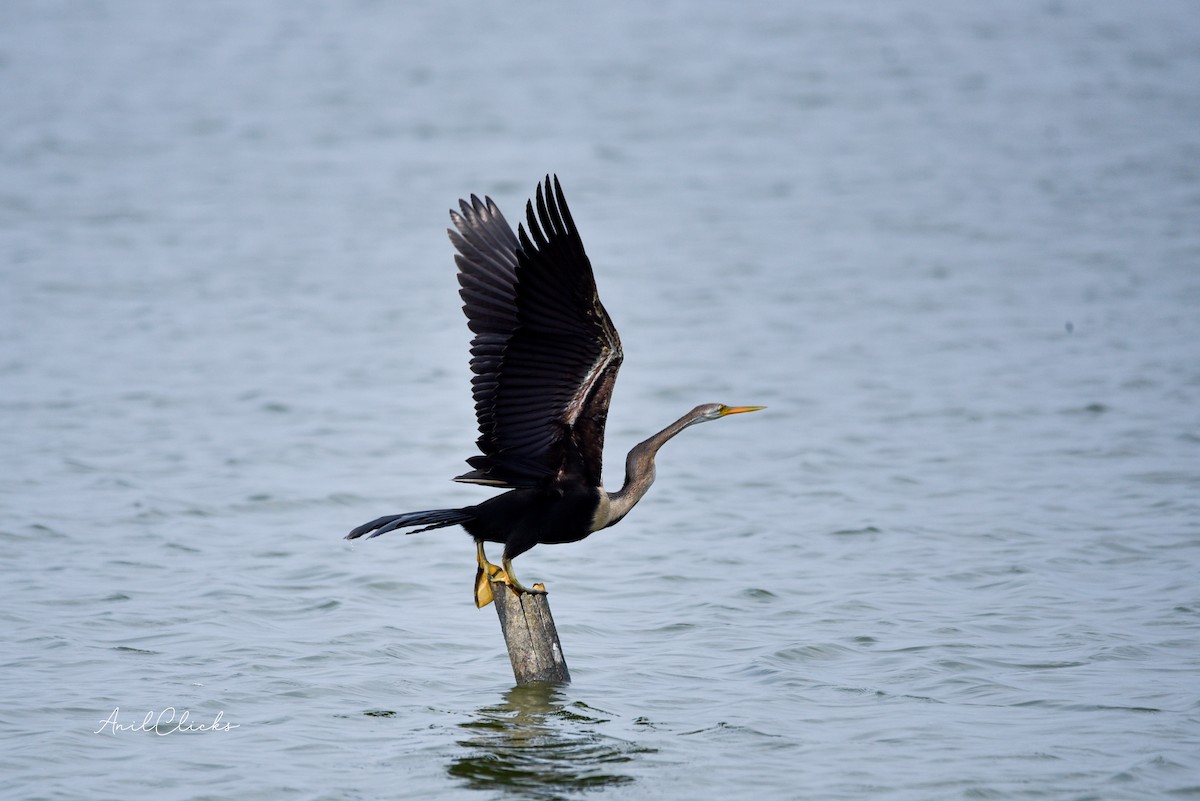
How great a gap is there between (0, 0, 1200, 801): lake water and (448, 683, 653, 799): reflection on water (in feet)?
0.06

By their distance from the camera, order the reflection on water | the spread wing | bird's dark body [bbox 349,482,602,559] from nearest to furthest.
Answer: the reflection on water, the spread wing, bird's dark body [bbox 349,482,602,559]

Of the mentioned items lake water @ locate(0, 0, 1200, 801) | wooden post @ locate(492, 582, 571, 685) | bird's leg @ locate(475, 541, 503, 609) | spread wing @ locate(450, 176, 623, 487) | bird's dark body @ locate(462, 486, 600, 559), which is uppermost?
spread wing @ locate(450, 176, 623, 487)

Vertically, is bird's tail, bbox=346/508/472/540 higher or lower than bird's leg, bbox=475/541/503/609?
higher

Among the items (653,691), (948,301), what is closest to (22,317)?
(948,301)

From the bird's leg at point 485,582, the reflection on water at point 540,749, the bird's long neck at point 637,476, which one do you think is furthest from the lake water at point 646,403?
the bird's long neck at point 637,476

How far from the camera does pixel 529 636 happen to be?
6.61 meters

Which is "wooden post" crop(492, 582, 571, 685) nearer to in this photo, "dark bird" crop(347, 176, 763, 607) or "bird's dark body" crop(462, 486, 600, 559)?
"dark bird" crop(347, 176, 763, 607)

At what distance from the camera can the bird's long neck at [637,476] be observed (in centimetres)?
658

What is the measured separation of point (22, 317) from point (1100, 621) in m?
10.3

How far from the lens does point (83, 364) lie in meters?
13.5

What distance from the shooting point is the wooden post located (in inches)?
256

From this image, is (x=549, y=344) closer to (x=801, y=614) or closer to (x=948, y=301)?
(x=801, y=614)
